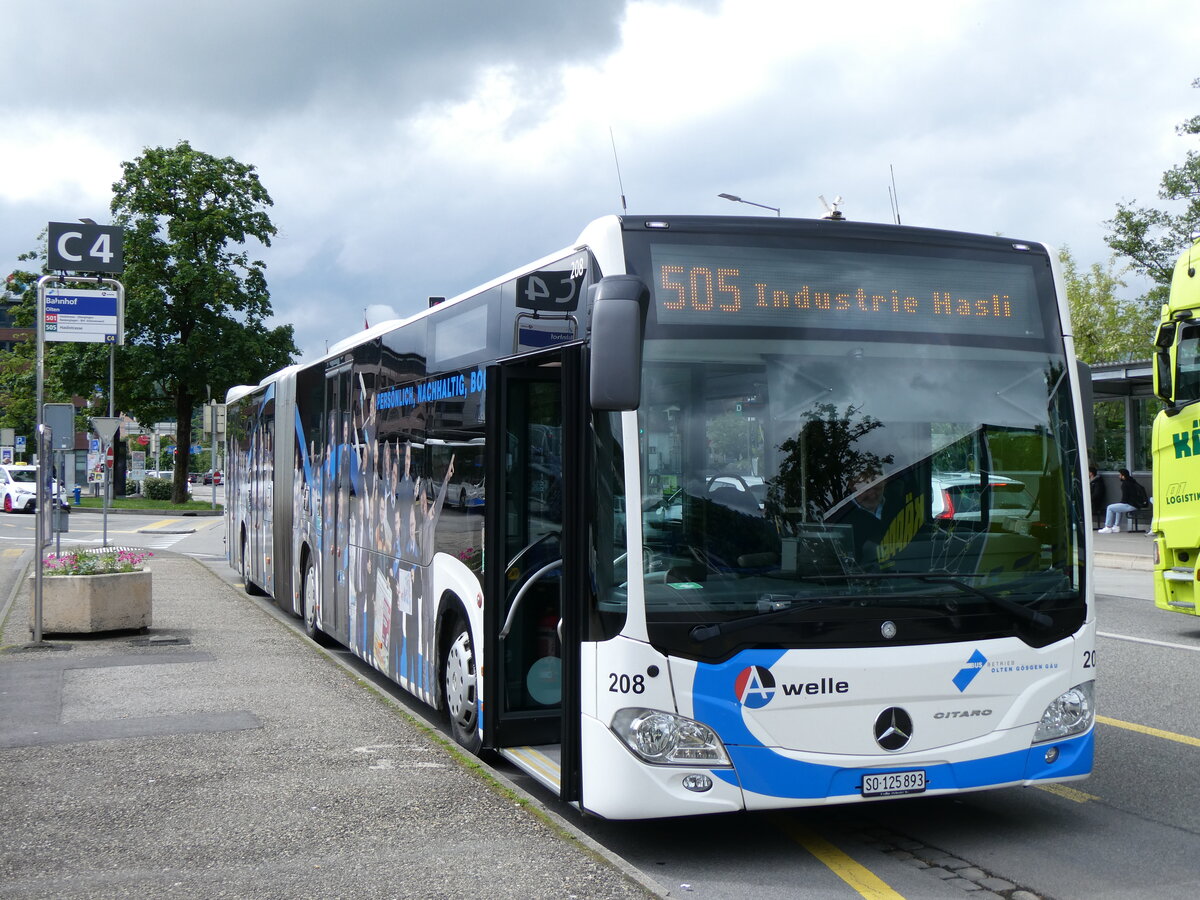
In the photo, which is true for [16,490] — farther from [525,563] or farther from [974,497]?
[974,497]

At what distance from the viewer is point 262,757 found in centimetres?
718

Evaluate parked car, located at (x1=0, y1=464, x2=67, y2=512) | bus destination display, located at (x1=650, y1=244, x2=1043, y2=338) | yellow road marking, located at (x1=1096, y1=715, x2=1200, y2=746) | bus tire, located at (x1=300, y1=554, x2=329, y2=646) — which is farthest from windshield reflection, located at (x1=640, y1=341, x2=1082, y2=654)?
parked car, located at (x1=0, y1=464, x2=67, y2=512)

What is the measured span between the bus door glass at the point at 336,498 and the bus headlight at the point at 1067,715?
6519mm

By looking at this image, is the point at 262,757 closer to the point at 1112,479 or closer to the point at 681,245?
the point at 681,245

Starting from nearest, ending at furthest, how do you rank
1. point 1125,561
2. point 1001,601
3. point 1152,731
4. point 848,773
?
point 848,773 < point 1001,601 < point 1152,731 < point 1125,561

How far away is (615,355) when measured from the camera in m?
4.96

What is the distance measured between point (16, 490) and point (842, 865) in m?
52.7

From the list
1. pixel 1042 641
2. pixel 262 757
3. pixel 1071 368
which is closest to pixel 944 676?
pixel 1042 641

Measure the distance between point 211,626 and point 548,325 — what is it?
8707 mm

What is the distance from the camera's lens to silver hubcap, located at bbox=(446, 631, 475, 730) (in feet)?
23.8

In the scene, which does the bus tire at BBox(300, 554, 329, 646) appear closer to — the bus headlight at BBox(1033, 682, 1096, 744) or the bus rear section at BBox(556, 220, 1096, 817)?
the bus rear section at BBox(556, 220, 1096, 817)

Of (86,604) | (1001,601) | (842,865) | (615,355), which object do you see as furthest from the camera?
(86,604)

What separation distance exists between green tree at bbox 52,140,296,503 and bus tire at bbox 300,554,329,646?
37.9m

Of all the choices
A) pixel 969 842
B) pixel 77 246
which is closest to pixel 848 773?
pixel 969 842
